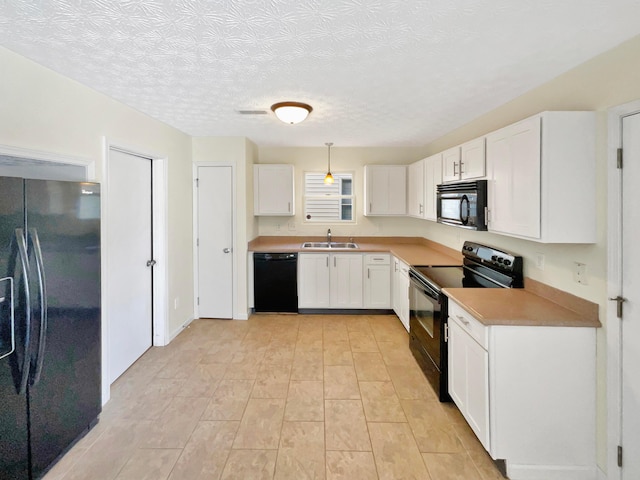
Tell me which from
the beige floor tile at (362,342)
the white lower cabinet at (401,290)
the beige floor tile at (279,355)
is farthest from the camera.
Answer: the white lower cabinet at (401,290)

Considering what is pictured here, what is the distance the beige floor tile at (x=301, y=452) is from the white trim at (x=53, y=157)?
2.29 metres

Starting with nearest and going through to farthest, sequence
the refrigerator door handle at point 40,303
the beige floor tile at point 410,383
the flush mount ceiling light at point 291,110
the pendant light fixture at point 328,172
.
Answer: the refrigerator door handle at point 40,303 < the beige floor tile at point 410,383 < the flush mount ceiling light at point 291,110 < the pendant light fixture at point 328,172

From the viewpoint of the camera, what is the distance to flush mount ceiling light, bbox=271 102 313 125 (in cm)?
280

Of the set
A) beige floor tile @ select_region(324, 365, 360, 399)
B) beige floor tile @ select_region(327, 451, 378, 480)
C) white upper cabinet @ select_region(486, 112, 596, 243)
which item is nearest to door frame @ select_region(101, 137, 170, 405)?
beige floor tile @ select_region(324, 365, 360, 399)

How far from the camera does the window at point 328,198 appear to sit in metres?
5.18

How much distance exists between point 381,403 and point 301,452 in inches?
30.8

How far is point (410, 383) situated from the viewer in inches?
113

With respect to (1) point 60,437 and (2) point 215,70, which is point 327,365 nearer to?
(1) point 60,437

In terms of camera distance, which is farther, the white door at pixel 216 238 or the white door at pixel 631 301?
the white door at pixel 216 238

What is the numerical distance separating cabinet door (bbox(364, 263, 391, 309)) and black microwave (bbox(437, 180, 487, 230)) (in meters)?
1.29

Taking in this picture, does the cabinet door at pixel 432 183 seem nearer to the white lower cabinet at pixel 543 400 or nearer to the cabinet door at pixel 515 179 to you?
the cabinet door at pixel 515 179

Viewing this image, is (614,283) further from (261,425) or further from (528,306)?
(261,425)

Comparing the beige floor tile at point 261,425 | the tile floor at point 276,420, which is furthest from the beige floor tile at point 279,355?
the beige floor tile at point 261,425

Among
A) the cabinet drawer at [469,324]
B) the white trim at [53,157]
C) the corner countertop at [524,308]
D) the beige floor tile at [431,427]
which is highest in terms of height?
the white trim at [53,157]
